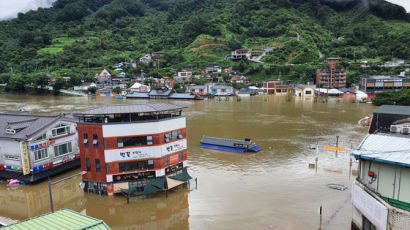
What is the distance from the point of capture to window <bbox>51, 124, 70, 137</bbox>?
2308 centimetres

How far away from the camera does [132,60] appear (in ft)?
398

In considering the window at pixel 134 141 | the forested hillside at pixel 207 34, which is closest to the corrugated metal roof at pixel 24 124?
the window at pixel 134 141

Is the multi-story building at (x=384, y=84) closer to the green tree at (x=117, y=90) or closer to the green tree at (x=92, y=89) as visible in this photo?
the green tree at (x=117, y=90)

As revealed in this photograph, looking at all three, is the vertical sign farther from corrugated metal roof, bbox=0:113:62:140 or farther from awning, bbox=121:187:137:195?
awning, bbox=121:187:137:195

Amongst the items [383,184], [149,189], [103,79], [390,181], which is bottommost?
[149,189]

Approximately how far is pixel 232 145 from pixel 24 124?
1927cm

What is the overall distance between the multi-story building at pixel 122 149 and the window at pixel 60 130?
4.91 m

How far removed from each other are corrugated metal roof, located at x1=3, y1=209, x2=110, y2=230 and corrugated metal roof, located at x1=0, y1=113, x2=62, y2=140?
15.3 metres

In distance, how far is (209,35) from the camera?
134375 mm

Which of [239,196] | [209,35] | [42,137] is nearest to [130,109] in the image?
[42,137]

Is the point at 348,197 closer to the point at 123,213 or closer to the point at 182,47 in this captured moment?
the point at 123,213

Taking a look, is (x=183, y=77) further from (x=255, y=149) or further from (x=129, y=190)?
(x=129, y=190)

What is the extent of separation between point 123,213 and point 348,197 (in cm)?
1491

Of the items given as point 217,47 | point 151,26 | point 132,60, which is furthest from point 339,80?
point 151,26
